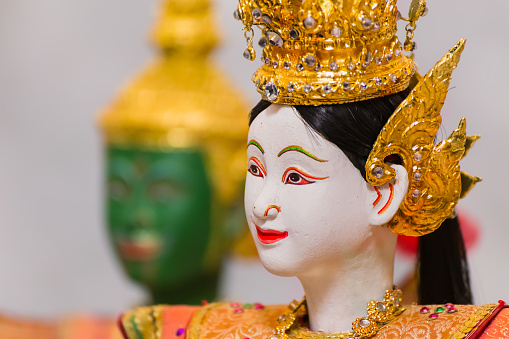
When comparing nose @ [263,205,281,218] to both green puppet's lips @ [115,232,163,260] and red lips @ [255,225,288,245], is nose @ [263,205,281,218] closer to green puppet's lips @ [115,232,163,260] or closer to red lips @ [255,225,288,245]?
red lips @ [255,225,288,245]

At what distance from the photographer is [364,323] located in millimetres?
1659

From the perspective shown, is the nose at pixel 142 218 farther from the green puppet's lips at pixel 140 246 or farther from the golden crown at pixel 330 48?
the golden crown at pixel 330 48

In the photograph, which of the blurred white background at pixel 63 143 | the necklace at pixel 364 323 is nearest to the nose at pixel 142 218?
the blurred white background at pixel 63 143

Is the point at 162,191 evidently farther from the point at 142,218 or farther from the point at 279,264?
the point at 279,264

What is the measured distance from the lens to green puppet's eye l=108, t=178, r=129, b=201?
293 centimetres

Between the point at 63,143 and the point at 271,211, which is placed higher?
the point at 63,143

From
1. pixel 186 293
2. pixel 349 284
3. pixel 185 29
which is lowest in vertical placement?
pixel 186 293

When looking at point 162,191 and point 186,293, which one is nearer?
point 162,191

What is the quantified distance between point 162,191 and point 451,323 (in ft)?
4.57

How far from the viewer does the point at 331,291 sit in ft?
5.55

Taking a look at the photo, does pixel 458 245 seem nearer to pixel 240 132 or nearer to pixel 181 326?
pixel 181 326

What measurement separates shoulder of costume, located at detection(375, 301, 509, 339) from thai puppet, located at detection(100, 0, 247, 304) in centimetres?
131

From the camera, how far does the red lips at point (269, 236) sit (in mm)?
1618

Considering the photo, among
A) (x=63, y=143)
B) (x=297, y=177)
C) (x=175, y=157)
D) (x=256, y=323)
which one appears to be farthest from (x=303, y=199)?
(x=63, y=143)
